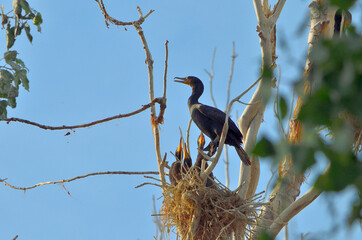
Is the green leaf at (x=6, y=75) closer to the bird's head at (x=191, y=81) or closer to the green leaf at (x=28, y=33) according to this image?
the green leaf at (x=28, y=33)

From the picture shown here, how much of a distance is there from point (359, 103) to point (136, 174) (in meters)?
4.39

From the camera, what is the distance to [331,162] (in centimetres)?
125

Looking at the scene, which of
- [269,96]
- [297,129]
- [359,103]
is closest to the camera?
[359,103]

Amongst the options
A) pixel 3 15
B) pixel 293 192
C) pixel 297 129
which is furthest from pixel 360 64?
pixel 293 192

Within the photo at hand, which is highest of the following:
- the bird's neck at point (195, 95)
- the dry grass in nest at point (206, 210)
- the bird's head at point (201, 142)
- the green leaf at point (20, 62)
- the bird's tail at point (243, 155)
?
the bird's neck at point (195, 95)

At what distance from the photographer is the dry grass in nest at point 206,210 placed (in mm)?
5148

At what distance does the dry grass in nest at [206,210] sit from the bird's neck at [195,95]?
7.48 feet

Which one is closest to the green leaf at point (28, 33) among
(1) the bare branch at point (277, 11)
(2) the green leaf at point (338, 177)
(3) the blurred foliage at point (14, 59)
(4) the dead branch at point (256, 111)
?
(3) the blurred foliage at point (14, 59)

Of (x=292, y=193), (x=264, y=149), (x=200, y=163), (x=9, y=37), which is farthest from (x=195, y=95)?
(x=264, y=149)

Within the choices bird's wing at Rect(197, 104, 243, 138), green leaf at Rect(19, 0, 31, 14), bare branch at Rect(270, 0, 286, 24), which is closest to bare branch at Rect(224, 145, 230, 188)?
bird's wing at Rect(197, 104, 243, 138)

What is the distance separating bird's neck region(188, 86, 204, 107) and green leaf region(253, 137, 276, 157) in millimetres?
6172

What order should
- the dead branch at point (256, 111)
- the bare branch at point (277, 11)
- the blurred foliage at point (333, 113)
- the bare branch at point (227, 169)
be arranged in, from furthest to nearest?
the bare branch at point (227, 169) < the bare branch at point (277, 11) < the dead branch at point (256, 111) < the blurred foliage at point (333, 113)

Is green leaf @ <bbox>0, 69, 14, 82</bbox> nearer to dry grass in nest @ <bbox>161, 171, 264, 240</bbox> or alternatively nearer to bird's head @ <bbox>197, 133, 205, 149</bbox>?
dry grass in nest @ <bbox>161, 171, 264, 240</bbox>

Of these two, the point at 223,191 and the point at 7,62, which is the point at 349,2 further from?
the point at 223,191
